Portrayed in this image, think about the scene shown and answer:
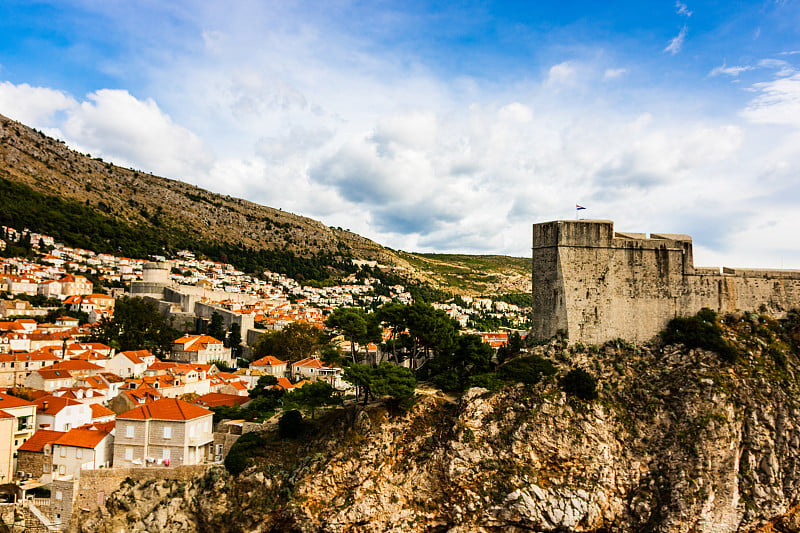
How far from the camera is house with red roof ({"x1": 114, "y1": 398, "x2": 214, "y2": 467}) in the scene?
84.2ft

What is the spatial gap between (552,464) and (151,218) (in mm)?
115505

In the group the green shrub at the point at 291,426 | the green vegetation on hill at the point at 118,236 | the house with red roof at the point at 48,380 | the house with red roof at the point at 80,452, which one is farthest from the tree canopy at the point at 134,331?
the green vegetation on hill at the point at 118,236

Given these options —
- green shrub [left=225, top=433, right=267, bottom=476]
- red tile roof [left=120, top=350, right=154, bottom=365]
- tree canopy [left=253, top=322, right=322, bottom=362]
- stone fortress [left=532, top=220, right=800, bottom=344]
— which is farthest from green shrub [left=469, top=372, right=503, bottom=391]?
red tile roof [left=120, top=350, right=154, bottom=365]

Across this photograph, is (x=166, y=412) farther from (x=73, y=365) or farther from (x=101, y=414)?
(x=73, y=365)

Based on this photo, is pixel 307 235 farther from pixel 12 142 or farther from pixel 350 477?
pixel 350 477

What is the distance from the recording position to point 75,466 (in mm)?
25641

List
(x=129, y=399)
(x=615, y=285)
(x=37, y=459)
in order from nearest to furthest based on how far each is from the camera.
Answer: (x=615, y=285) < (x=37, y=459) < (x=129, y=399)

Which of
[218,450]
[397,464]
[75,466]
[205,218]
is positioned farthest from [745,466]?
[205,218]

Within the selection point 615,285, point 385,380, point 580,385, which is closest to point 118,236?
point 385,380

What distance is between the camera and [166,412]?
26312 millimetres

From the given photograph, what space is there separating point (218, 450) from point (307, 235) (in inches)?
4985

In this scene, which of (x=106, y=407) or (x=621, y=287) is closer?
(x=621, y=287)

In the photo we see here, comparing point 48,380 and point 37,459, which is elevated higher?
point 48,380

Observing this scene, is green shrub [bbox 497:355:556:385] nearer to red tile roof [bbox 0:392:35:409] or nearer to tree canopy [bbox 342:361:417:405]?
tree canopy [bbox 342:361:417:405]
